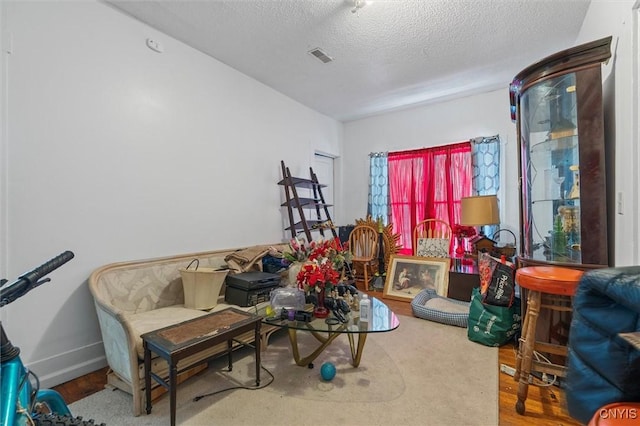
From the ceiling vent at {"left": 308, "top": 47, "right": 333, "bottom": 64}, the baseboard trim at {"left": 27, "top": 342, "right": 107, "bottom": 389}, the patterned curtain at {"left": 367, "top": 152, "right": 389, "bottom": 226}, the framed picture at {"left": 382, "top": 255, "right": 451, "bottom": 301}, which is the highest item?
the ceiling vent at {"left": 308, "top": 47, "right": 333, "bottom": 64}

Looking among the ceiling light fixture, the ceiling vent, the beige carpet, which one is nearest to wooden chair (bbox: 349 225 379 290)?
the beige carpet

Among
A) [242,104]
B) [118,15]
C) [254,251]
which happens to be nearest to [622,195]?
[254,251]

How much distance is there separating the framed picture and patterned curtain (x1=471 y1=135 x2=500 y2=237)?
90 cm

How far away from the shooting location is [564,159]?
2.10 metres

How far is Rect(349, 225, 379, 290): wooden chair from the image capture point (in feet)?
13.6

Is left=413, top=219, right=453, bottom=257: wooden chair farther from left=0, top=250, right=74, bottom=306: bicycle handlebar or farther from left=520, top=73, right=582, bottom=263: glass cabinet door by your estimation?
left=0, top=250, right=74, bottom=306: bicycle handlebar

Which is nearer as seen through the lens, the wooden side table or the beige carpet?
the wooden side table

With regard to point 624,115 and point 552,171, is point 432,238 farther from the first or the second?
point 624,115

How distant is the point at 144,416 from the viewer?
1.62 metres

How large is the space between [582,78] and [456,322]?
2217mm

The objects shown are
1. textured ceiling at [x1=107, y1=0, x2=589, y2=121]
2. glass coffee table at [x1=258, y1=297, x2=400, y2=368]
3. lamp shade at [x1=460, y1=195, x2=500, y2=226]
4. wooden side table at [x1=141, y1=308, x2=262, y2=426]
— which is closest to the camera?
wooden side table at [x1=141, y1=308, x2=262, y2=426]

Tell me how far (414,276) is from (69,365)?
3.49 metres

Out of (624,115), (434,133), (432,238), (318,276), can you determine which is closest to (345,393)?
(318,276)

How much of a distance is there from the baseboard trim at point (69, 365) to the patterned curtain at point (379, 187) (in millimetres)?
3825
